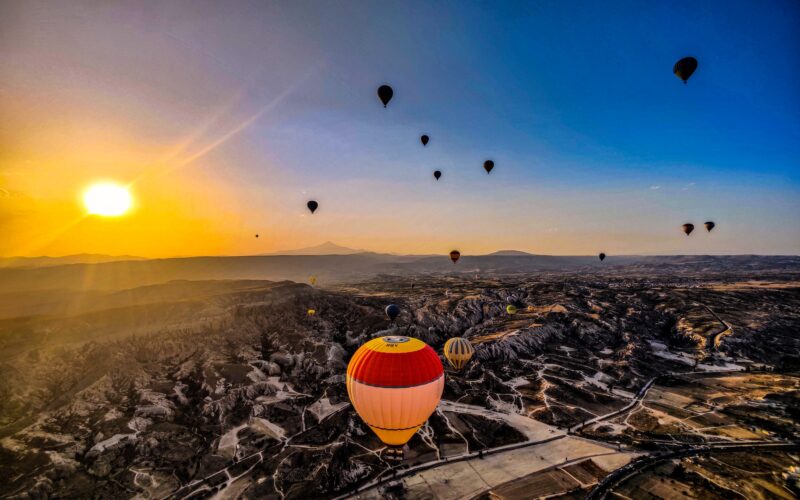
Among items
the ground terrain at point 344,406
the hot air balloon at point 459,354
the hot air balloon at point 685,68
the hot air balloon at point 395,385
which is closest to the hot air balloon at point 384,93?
the hot air balloon at point 395,385

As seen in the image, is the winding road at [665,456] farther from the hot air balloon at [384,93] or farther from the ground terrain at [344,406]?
the hot air balloon at [384,93]

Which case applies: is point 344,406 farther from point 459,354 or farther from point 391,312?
point 391,312

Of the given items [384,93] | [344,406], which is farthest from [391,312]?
[384,93]

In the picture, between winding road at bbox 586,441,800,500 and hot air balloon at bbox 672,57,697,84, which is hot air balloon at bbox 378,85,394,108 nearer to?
hot air balloon at bbox 672,57,697,84

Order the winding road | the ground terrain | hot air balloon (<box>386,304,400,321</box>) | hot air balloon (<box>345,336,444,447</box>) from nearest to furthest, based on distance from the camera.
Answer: hot air balloon (<box>345,336,444,447</box>) < the winding road < the ground terrain < hot air balloon (<box>386,304,400,321</box>)

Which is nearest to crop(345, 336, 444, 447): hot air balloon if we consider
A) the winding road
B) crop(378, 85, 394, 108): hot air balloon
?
the winding road

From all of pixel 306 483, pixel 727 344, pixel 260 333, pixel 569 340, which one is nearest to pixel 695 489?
pixel 306 483
